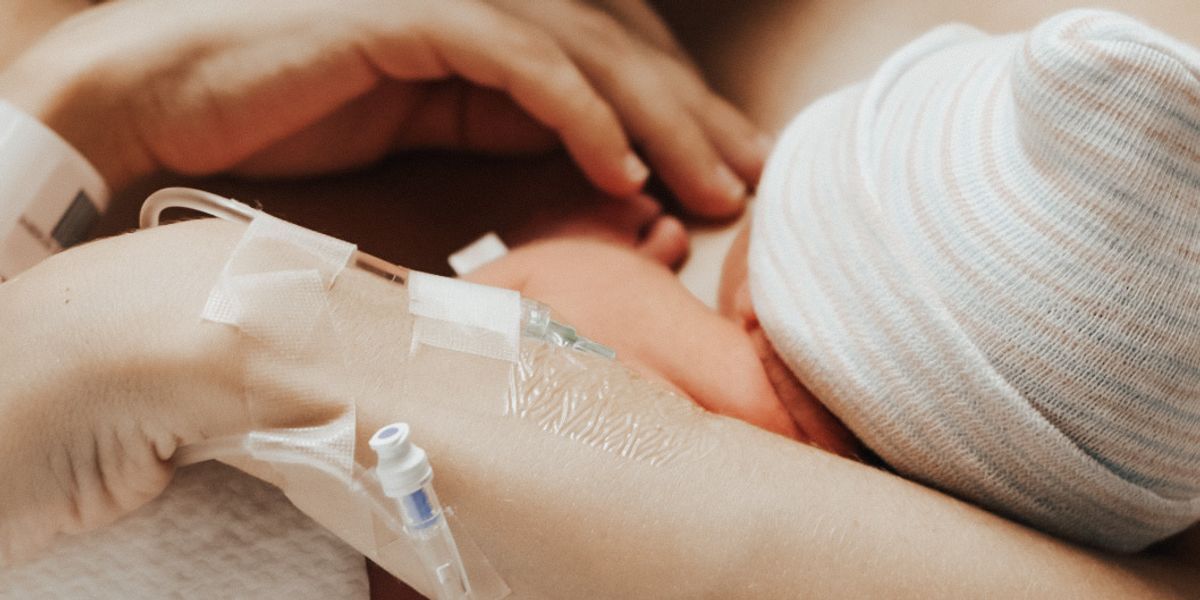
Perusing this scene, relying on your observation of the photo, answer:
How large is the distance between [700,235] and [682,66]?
19 cm

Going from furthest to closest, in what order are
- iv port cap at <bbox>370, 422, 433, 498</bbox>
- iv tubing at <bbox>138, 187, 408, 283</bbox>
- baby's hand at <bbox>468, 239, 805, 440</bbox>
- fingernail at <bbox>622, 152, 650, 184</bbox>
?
fingernail at <bbox>622, 152, 650, 184</bbox> < baby's hand at <bbox>468, 239, 805, 440</bbox> < iv tubing at <bbox>138, 187, 408, 283</bbox> < iv port cap at <bbox>370, 422, 433, 498</bbox>

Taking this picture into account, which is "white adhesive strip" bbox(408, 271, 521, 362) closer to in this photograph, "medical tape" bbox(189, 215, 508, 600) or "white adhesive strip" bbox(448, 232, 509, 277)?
"medical tape" bbox(189, 215, 508, 600)

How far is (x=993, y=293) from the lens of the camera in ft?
1.78

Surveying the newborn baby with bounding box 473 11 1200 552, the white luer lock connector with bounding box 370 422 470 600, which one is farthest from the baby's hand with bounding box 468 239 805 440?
the white luer lock connector with bounding box 370 422 470 600

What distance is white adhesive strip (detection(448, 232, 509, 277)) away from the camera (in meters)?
0.75

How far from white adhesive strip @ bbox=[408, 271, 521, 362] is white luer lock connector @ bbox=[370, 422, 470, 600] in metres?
0.07

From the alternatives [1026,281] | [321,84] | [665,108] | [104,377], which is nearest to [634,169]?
[665,108]

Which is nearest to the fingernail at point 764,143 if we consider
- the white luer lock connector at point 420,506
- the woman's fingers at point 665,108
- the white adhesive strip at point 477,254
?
the woman's fingers at point 665,108

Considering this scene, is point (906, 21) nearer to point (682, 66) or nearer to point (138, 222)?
point (682, 66)

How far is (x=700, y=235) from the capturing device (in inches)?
36.1

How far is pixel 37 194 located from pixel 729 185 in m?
0.62

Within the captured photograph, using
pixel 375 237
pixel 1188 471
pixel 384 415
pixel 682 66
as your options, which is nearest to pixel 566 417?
pixel 384 415

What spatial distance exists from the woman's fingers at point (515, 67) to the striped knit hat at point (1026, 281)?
224mm

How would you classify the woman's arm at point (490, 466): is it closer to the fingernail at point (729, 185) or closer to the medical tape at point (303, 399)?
the medical tape at point (303, 399)
